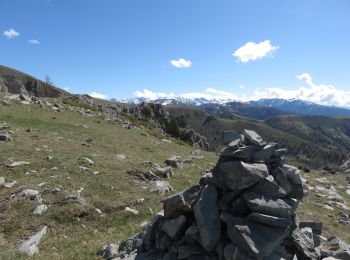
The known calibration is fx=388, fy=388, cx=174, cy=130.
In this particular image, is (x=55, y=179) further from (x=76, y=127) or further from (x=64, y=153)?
(x=76, y=127)

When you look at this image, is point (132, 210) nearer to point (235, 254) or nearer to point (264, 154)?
point (264, 154)

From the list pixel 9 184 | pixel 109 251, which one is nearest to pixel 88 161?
pixel 9 184

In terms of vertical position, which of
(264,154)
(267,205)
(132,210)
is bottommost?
(132,210)

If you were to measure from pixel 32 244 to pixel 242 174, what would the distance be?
929 centimetres

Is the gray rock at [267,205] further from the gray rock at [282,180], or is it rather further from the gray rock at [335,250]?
the gray rock at [335,250]

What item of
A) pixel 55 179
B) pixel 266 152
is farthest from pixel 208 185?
pixel 55 179

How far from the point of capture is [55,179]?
23.0 metres

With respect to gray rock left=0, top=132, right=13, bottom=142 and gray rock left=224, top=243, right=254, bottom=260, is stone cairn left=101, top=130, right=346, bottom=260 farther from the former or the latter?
gray rock left=0, top=132, right=13, bottom=142

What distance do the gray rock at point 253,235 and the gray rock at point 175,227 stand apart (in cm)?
168

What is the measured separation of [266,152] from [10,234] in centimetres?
1165

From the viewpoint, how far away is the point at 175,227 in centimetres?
1370

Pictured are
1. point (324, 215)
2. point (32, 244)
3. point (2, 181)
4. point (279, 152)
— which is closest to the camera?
point (279, 152)

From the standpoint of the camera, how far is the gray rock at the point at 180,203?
1406 centimetres

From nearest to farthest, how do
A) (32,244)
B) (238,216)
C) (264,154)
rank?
(238,216) < (264,154) < (32,244)
